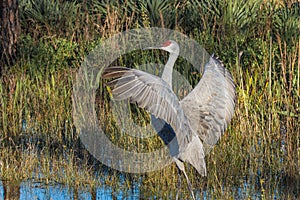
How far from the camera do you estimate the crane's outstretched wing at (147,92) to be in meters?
5.04

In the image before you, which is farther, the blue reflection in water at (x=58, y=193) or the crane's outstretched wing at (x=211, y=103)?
the crane's outstretched wing at (x=211, y=103)

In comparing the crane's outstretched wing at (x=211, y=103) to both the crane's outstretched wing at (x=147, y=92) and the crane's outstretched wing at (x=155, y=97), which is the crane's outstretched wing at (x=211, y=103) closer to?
the crane's outstretched wing at (x=155, y=97)

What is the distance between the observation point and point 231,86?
6.03 m

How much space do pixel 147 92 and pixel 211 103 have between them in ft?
2.81

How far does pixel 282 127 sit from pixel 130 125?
4.97ft

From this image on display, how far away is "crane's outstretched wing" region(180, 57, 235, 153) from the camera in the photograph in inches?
227

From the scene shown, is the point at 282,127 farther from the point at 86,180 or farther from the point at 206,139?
the point at 86,180

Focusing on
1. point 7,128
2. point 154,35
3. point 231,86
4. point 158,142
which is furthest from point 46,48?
point 231,86

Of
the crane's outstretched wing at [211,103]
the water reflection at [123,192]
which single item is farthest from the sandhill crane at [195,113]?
the water reflection at [123,192]

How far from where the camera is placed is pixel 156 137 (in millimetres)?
6617

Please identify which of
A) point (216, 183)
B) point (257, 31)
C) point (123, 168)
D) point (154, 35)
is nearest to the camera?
point (216, 183)

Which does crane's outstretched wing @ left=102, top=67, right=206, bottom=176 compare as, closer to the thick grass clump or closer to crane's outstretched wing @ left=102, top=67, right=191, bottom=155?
crane's outstretched wing @ left=102, top=67, right=191, bottom=155

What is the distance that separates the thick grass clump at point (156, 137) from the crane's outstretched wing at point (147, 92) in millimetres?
742

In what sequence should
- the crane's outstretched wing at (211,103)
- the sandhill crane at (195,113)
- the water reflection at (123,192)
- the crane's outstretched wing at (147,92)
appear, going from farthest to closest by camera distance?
the crane's outstretched wing at (211,103) → the water reflection at (123,192) → the sandhill crane at (195,113) → the crane's outstretched wing at (147,92)
